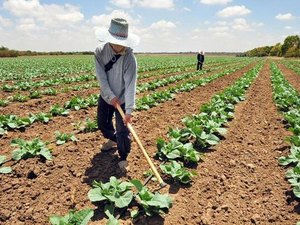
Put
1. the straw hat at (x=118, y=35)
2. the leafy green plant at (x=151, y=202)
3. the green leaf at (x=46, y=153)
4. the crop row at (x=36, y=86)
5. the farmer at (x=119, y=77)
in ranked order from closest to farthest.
Result: 1. the leafy green plant at (x=151, y=202)
2. the straw hat at (x=118, y=35)
3. the farmer at (x=119, y=77)
4. the green leaf at (x=46, y=153)
5. the crop row at (x=36, y=86)

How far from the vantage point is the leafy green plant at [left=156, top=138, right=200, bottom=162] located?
18.1 ft

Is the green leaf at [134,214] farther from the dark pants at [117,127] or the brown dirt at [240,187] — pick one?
the dark pants at [117,127]

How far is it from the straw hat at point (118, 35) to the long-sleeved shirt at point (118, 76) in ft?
1.00

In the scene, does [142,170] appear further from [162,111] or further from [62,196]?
[162,111]

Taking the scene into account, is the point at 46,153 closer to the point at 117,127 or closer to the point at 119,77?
the point at 117,127

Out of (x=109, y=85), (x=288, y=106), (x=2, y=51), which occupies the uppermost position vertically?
(x=109, y=85)

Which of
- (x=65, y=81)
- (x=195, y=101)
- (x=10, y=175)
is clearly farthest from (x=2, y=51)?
(x=10, y=175)

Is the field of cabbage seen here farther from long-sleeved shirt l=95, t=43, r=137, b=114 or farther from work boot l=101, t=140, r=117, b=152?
long-sleeved shirt l=95, t=43, r=137, b=114

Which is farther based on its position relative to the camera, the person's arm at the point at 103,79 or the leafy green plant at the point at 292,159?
the leafy green plant at the point at 292,159

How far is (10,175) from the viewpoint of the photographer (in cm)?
503

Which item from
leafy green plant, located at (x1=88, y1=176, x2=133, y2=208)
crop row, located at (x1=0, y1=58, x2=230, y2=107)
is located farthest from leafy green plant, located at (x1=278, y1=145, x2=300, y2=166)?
crop row, located at (x1=0, y1=58, x2=230, y2=107)

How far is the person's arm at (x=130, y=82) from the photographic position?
4.86 m

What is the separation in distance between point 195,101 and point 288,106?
2.92 meters

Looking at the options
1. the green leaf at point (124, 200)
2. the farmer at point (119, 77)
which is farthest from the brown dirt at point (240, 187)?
the farmer at point (119, 77)
